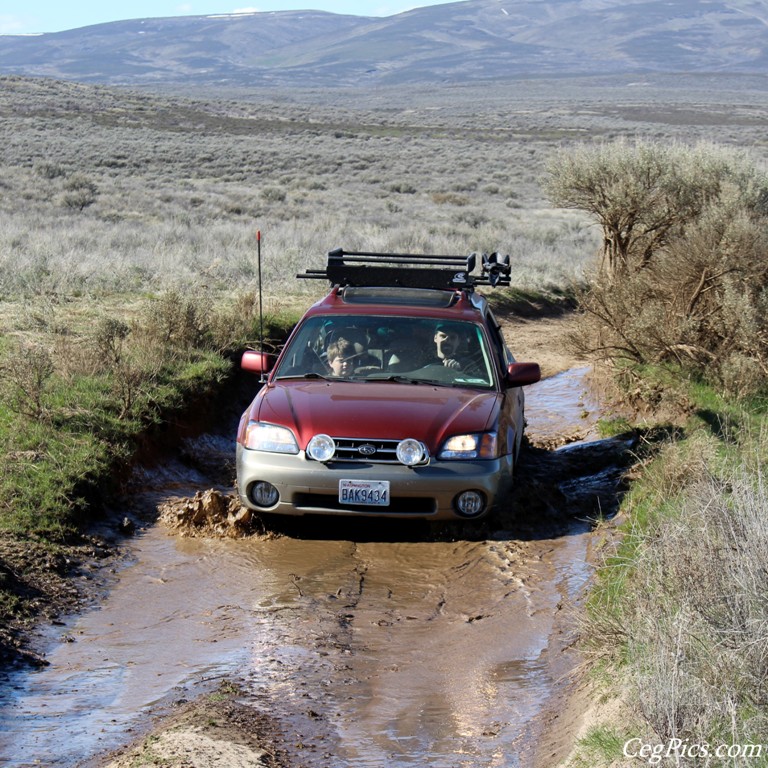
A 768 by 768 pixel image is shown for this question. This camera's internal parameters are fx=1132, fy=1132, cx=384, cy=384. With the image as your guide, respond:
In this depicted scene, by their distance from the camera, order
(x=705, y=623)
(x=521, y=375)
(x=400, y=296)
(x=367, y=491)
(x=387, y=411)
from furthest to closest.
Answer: (x=400, y=296), (x=521, y=375), (x=387, y=411), (x=367, y=491), (x=705, y=623)

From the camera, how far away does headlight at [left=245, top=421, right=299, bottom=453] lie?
7.73 meters

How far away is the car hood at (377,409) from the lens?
7.62 meters

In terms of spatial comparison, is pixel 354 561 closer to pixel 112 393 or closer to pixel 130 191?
pixel 112 393

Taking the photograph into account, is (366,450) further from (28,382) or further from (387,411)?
(28,382)

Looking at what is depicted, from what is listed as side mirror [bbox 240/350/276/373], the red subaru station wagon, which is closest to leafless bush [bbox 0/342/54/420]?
side mirror [bbox 240/350/276/373]

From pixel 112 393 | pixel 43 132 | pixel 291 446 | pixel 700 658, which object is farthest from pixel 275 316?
pixel 43 132

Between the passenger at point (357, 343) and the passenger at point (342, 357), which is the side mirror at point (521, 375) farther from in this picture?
the passenger at point (342, 357)

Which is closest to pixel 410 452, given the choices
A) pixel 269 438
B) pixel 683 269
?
pixel 269 438

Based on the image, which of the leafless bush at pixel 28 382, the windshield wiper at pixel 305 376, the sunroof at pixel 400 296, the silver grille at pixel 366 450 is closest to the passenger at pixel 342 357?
the windshield wiper at pixel 305 376

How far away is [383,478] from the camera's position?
293 inches

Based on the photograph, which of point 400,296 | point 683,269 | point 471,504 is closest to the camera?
point 471,504

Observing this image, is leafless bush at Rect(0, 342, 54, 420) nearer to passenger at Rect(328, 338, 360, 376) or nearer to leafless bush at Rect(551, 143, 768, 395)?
passenger at Rect(328, 338, 360, 376)

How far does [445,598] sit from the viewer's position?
688 centimetres

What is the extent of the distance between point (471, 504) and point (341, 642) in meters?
1.84
